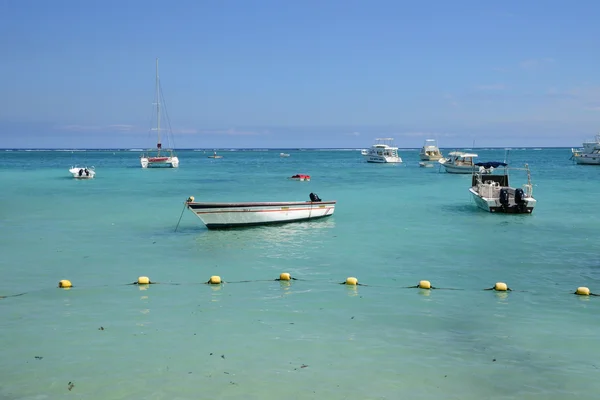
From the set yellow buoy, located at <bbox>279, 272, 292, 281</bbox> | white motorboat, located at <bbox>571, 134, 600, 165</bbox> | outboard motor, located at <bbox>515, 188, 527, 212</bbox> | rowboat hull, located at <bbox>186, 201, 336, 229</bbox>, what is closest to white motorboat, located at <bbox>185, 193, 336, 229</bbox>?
rowboat hull, located at <bbox>186, 201, 336, 229</bbox>

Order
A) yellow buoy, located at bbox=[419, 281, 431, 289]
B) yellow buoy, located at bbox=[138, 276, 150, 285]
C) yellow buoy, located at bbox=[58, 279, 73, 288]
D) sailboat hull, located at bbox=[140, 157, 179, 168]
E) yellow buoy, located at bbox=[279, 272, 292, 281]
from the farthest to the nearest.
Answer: sailboat hull, located at bbox=[140, 157, 179, 168]
yellow buoy, located at bbox=[279, 272, 292, 281]
yellow buoy, located at bbox=[138, 276, 150, 285]
yellow buoy, located at bbox=[58, 279, 73, 288]
yellow buoy, located at bbox=[419, 281, 431, 289]

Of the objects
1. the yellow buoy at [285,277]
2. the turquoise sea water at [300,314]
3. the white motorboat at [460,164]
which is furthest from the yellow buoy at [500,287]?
the white motorboat at [460,164]

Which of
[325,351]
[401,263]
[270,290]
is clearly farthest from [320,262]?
[325,351]

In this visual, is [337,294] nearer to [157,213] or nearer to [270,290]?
[270,290]

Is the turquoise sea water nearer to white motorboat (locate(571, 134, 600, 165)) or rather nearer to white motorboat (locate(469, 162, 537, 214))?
white motorboat (locate(469, 162, 537, 214))

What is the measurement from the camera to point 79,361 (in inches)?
374

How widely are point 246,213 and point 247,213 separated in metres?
0.04

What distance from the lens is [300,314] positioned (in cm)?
1216

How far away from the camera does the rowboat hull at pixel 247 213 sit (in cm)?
2328

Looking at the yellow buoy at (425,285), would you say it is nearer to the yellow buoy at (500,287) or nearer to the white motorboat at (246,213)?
the yellow buoy at (500,287)

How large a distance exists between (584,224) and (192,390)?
22.6 m

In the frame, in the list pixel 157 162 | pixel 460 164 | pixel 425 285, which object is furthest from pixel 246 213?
pixel 157 162

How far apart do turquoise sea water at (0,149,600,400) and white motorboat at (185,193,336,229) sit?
1.93ft

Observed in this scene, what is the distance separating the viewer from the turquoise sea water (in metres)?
8.77
